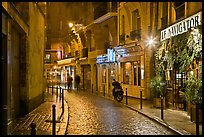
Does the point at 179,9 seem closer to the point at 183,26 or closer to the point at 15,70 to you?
the point at 183,26

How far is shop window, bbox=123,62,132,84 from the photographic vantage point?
27.8 m

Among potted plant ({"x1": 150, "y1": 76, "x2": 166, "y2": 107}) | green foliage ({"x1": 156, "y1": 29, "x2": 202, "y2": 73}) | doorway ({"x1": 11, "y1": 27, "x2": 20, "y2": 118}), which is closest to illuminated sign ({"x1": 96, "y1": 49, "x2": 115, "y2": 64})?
green foliage ({"x1": 156, "y1": 29, "x2": 202, "y2": 73})

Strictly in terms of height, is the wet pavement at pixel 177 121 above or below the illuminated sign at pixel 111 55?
below

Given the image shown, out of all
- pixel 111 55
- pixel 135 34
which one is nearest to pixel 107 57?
pixel 111 55

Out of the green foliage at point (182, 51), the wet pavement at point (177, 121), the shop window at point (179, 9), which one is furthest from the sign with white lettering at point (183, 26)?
the wet pavement at point (177, 121)

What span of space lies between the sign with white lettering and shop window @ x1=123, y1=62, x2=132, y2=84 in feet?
33.5

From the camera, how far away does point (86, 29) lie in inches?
1588

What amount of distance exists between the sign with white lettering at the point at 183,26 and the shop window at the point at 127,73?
33.5 feet

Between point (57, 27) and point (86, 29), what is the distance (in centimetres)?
1534

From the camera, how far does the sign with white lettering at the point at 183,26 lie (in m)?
13.3

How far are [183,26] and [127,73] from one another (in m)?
14.0

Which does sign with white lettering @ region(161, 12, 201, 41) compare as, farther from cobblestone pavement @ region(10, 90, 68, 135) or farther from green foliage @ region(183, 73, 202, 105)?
cobblestone pavement @ region(10, 90, 68, 135)

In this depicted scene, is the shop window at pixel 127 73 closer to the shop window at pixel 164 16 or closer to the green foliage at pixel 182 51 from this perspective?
the shop window at pixel 164 16

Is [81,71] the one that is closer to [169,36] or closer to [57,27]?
[57,27]
